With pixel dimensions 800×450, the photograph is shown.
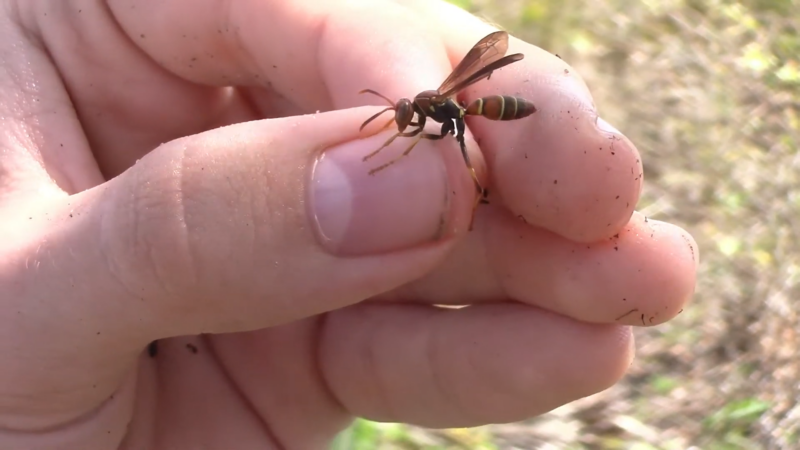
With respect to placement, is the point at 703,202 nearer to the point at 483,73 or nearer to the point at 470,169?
the point at 483,73

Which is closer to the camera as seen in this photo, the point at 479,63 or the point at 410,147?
the point at 410,147

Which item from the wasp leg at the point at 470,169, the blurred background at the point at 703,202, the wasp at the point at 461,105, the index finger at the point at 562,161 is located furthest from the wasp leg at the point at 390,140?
the blurred background at the point at 703,202

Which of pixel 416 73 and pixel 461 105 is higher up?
pixel 416 73

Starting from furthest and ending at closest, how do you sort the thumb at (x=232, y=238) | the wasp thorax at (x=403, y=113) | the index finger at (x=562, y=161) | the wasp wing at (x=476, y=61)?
the wasp wing at (x=476, y=61)
the wasp thorax at (x=403, y=113)
the index finger at (x=562, y=161)
the thumb at (x=232, y=238)

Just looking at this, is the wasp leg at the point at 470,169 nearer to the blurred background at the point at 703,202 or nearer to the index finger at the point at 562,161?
the index finger at the point at 562,161

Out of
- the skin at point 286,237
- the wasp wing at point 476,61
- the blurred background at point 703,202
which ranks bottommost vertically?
the blurred background at point 703,202

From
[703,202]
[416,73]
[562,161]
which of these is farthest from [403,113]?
[703,202]

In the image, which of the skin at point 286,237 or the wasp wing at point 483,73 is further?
the wasp wing at point 483,73

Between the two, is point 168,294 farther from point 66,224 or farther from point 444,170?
point 444,170
